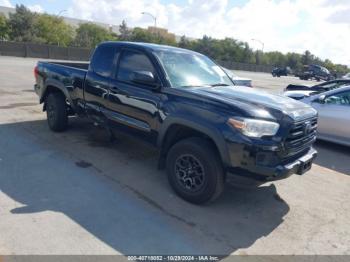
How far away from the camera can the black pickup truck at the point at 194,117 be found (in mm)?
3609

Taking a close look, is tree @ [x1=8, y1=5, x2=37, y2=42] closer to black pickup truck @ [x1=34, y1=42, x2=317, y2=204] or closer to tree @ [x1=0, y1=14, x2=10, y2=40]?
tree @ [x1=0, y1=14, x2=10, y2=40]

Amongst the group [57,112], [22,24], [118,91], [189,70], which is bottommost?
[57,112]

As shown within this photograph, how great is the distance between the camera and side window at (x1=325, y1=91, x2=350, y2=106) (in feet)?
23.4

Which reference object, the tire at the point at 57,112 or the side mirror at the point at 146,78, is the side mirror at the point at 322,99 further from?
the tire at the point at 57,112

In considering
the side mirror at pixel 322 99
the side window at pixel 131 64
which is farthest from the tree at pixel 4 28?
the side mirror at pixel 322 99

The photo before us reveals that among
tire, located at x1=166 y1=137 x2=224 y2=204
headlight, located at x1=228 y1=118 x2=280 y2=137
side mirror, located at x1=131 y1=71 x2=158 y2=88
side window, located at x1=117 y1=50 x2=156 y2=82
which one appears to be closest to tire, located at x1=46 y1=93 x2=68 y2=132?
side window, located at x1=117 y1=50 x2=156 y2=82

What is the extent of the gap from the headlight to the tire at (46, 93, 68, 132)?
3972 millimetres

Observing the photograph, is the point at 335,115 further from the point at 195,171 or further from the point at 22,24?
the point at 22,24

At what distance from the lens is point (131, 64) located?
16.2 ft

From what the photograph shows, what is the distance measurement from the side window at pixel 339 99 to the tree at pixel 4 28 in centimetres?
5794

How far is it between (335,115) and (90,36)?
238ft

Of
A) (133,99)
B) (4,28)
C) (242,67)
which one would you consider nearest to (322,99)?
(133,99)

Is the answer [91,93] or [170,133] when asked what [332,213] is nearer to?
[170,133]

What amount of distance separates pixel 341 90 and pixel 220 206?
185 inches
